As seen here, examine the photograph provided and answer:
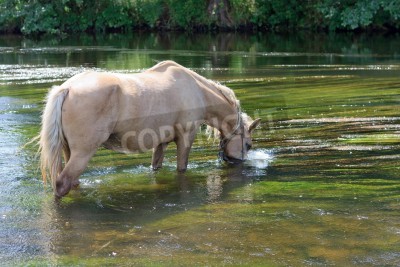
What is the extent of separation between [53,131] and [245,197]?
2099 mm

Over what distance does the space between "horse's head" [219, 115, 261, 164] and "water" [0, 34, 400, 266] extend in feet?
0.50

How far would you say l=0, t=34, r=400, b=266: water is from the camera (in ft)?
19.7

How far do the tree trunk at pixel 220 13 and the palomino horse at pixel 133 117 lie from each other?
32.0 metres

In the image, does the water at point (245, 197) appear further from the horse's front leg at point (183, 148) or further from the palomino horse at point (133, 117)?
the palomino horse at point (133, 117)

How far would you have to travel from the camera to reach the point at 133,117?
8.12 meters

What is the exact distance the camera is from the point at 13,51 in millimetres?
29641

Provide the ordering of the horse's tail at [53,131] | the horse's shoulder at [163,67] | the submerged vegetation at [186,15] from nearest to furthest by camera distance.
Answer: the horse's tail at [53,131], the horse's shoulder at [163,67], the submerged vegetation at [186,15]

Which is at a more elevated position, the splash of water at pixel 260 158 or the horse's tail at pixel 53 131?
the horse's tail at pixel 53 131

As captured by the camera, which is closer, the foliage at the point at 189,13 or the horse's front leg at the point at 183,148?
the horse's front leg at the point at 183,148

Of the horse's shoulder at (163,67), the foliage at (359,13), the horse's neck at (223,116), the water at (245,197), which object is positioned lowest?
the water at (245,197)

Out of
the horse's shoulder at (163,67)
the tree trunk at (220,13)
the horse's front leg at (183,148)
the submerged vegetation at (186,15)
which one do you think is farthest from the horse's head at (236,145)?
the tree trunk at (220,13)

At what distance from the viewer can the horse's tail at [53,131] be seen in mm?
7512

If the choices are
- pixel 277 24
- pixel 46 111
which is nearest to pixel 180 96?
pixel 46 111

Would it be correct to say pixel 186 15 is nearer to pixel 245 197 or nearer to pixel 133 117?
pixel 133 117
